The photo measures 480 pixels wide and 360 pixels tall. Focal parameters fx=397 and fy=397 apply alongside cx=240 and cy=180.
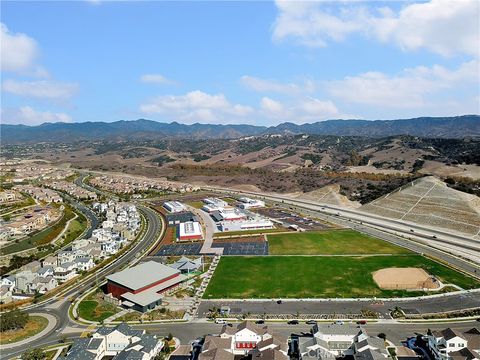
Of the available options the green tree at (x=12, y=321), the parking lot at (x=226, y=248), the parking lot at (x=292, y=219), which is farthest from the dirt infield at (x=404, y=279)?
the green tree at (x=12, y=321)

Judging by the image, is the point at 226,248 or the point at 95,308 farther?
the point at 226,248

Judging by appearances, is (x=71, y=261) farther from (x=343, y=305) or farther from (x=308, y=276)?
(x=343, y=305)

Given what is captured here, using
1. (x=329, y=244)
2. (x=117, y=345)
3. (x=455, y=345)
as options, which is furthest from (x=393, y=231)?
(x=117, y=345)

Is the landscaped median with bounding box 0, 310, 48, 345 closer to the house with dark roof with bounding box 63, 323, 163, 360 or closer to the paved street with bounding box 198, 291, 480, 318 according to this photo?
the house with dark roof with bounding box 63, 323, 163, 360

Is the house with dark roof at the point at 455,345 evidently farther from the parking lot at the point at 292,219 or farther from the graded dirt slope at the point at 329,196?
the graded dirt slope at the point at 329,196

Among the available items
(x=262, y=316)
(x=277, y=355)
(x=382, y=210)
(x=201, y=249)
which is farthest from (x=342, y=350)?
(x=382, y=210)

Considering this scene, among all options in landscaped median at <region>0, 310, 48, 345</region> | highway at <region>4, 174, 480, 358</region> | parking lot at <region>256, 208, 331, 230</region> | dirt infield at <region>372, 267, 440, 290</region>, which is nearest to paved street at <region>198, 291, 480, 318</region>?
highway at <region>4, 174, 480, 358</region>
